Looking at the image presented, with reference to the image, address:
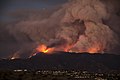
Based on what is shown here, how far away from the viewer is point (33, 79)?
79125 mm

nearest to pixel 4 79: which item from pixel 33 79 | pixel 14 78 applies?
pixel 14 78

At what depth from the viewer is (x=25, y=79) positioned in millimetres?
77375

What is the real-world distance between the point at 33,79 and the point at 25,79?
108 inches

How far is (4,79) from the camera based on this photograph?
74.7 m

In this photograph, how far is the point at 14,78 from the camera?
77250 mm

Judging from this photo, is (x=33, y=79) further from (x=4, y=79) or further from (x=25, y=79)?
(x=4, y=79)

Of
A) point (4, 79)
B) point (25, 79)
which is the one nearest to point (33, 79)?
point (25, 79)

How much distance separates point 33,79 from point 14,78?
18.1 feet

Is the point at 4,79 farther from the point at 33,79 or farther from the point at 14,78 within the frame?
the point at 33,79

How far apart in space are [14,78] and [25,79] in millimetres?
3100

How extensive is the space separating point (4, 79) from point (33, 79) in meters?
8.71

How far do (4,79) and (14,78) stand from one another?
3.44 metres
